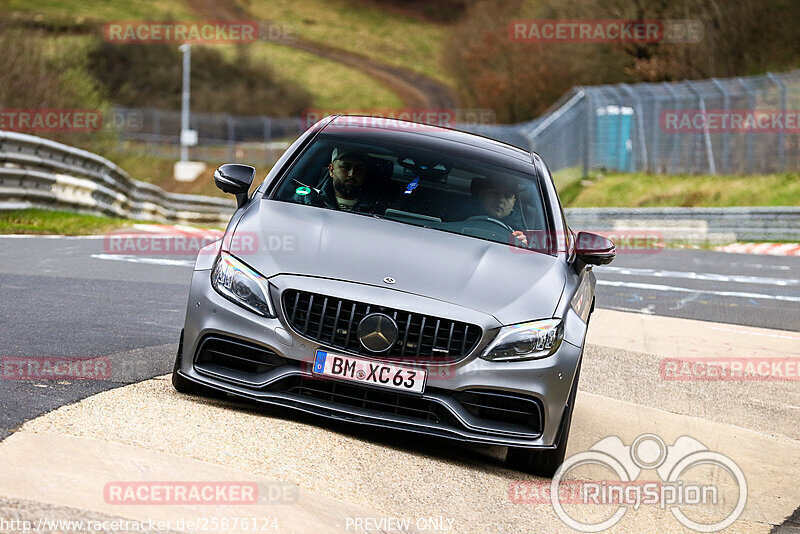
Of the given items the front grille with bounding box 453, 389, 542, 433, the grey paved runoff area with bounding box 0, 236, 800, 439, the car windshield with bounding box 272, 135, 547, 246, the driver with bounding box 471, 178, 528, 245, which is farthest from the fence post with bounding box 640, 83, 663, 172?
the front grille with bounding box 453, 389, 542, 433

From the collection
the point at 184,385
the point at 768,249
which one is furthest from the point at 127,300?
the point at 768,249

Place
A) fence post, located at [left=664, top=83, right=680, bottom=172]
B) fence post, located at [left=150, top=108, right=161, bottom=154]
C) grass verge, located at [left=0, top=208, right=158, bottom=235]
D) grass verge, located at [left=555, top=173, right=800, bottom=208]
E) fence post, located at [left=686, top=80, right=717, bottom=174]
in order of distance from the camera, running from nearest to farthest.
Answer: grass verge, located at [left=0, top=208, right=158, bottom=235], grass verge, located at [left=555, top=173, right=800, bottom=208], fence post, located at [left=686, top=80, right=717, bottom=174], fence post, located at [left=664, top=83, right=680, bottom=172], fence post, located at [left=150, top=108, right=161, bottom=154]

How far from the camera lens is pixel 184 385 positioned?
6332 mm

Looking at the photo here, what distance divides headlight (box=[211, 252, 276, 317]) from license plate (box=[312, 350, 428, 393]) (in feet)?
1.18

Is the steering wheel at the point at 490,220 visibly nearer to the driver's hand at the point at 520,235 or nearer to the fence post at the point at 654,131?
the driver's hand at the point at 520,235

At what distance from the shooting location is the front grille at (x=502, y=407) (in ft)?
19.5

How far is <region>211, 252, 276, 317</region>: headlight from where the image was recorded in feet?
19.5

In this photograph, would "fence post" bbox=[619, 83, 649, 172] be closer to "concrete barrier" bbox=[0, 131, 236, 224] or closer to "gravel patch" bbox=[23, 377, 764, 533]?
"concrete barrier" bbox=[0, 131, 236, 224]

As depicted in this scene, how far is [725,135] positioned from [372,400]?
93.0ft

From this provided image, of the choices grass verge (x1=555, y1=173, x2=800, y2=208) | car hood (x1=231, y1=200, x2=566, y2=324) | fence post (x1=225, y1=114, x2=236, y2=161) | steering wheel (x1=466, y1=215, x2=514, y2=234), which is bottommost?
fence post (x1=225, y1=114, x2=236, y2=161)

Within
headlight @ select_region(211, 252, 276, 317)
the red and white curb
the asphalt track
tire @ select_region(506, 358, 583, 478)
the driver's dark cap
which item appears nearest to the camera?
headlight @ select_region(211, 252, 276, 317)

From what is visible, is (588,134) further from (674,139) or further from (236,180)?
(236,180)

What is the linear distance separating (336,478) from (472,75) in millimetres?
75548

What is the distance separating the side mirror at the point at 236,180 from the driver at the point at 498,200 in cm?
131
